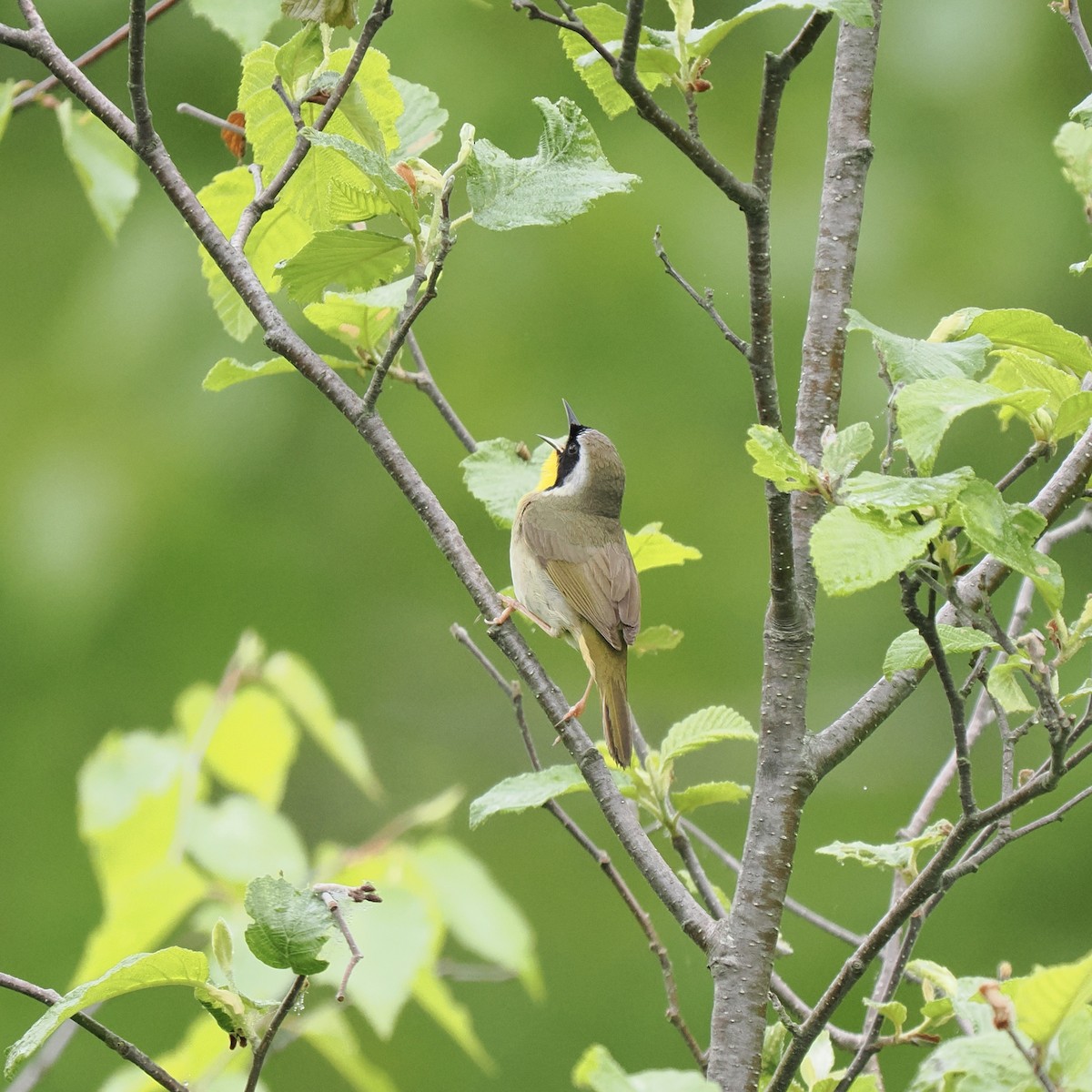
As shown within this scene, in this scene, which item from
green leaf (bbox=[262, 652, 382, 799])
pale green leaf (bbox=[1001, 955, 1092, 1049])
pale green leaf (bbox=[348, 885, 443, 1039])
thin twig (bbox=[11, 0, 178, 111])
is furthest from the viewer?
green leaf (bbox=[262, 652, 382, 799])

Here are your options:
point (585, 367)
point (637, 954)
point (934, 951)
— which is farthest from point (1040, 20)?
point (637, 954)

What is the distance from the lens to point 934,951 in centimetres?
426

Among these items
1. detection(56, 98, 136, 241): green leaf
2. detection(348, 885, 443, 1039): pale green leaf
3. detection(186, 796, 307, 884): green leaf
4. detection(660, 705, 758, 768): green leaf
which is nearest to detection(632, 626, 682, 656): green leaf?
detection(660, 705, 758, 768): green leaf

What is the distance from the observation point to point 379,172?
104 cm

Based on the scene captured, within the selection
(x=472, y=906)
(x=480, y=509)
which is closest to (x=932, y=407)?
(x=472, y=906)

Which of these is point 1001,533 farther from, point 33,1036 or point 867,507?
point 33,1036

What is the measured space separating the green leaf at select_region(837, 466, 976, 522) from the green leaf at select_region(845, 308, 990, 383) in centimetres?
12

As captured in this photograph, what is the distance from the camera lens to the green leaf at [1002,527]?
2.74ft


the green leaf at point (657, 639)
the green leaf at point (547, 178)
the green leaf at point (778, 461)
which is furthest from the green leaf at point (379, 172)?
the green leaf at point (657, 639)

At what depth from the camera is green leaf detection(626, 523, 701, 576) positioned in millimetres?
1577

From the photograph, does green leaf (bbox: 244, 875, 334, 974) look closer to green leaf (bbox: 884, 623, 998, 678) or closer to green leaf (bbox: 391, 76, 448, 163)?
green leaf (bbox: 884, 623, 998, 678)

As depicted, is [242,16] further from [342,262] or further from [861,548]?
[861,548]

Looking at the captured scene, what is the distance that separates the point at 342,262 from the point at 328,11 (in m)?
0.21

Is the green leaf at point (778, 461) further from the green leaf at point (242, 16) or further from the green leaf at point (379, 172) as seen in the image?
the green leaf at point (242, 16)
